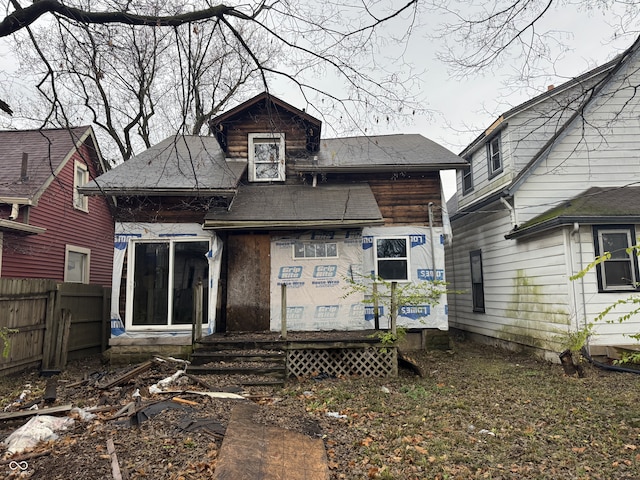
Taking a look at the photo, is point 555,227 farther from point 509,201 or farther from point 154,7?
point 154,7

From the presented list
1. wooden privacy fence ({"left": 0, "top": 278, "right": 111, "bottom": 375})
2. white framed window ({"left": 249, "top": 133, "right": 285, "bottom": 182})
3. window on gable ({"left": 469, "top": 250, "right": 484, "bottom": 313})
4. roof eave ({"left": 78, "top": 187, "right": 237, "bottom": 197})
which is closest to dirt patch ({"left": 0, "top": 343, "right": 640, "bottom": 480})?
wooden privacy fence ({"left": 0, "top": 278, "right": 111, "bottom": 375})

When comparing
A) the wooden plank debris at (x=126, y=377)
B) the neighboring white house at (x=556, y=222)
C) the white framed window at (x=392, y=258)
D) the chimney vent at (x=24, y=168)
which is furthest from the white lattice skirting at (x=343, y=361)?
the chimney vent at (x=24, y=168)

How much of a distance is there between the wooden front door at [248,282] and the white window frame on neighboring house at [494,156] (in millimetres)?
6656

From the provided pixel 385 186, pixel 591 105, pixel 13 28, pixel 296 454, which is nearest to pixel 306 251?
pixel 385 186

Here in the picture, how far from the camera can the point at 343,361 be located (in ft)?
26.5

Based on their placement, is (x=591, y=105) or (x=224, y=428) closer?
(x=224, y=428)

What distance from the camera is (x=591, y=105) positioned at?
9820mm

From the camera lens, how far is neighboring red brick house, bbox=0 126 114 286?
1138cm

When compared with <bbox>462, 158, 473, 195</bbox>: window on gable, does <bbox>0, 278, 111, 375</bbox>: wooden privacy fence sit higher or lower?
lower

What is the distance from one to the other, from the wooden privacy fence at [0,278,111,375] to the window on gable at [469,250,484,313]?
34.5ft

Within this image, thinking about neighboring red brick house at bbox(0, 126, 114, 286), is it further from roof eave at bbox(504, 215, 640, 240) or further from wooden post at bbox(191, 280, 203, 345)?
roof eave at bbox(504, 215, 640, 240)

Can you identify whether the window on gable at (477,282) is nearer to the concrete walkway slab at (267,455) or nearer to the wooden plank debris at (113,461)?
the concrete walkway slab at (267,455)

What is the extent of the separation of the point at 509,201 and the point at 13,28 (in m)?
10.0

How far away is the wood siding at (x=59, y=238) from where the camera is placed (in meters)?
11.6
